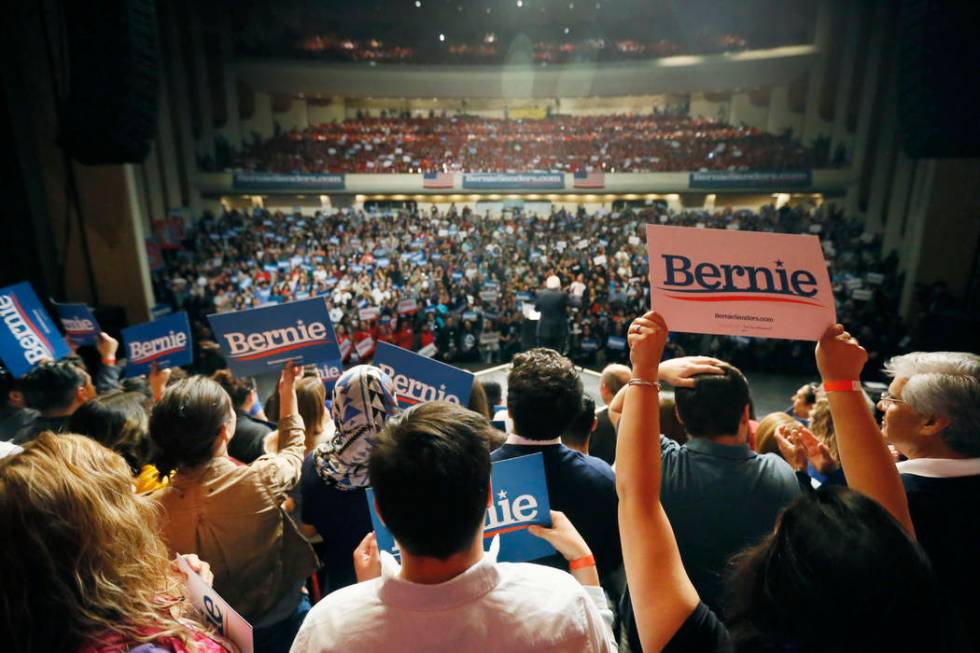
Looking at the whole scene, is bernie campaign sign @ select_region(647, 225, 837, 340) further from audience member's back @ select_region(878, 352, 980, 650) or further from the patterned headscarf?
the patterned headscarf

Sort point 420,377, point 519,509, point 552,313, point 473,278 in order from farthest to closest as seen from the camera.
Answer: point 473,278 < point 552,313 < point 420,377 < point 519,509

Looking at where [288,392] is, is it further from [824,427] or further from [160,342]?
[824,427]

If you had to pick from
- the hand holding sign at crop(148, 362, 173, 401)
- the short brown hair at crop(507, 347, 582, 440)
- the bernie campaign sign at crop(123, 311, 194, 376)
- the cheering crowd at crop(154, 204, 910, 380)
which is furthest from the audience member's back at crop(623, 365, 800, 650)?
the cheering crowd at crop(154, 204, 910, 380)

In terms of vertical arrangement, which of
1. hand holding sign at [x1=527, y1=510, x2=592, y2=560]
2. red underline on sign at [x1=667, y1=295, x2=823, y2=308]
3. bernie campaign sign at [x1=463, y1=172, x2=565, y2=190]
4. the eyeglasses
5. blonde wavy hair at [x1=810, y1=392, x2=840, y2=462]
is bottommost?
blonde wavy hair at [x1=810, y1=392, x2=840, y2=462]

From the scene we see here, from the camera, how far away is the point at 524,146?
23.8 metres

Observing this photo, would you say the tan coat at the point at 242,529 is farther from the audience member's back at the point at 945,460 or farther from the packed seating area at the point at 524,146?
the packed seating area at the point at 524,146

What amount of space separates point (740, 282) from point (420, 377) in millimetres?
1844

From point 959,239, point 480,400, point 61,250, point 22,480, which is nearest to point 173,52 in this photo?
point 61,250

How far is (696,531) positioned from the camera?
1.46m

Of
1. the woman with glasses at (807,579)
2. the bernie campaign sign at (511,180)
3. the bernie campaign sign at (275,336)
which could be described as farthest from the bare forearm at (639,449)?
the bernie campaign sign at (511,180)

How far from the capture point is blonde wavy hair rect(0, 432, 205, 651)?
773mm

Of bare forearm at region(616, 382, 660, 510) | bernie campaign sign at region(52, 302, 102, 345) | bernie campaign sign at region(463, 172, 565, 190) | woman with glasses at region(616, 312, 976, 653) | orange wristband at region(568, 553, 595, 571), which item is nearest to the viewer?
woman with glasses at region(616, 312, 976, 653)

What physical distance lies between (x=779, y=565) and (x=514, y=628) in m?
0.39

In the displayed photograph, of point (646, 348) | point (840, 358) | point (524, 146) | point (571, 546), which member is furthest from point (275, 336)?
point (524, 146)
